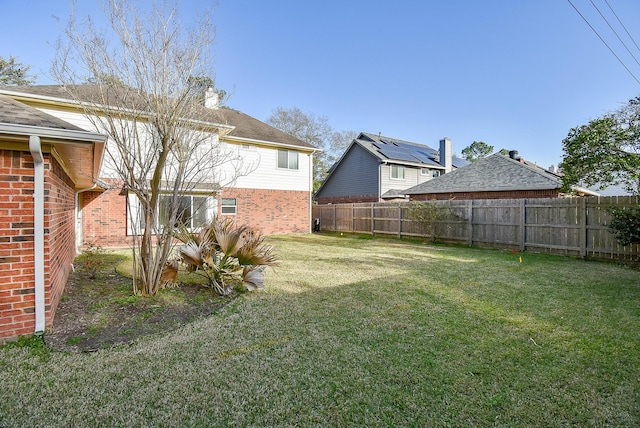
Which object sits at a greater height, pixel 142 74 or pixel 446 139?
pixel 446 139

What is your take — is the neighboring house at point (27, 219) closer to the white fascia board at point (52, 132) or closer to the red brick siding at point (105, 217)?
the white fascia board at point (52, 132)

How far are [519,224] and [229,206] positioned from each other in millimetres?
12092

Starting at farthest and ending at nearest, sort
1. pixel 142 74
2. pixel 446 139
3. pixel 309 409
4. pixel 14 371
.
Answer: pixel 446 139 < pixel 142 74 < pixel 14 371 < pixel 309 409

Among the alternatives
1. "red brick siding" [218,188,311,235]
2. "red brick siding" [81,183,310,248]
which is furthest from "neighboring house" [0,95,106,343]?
"red brick siding" [218,188,311,235]

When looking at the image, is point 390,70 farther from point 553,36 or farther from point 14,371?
point 14,371

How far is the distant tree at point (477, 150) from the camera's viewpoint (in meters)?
57.2

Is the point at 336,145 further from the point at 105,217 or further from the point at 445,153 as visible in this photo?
the point at 105,217

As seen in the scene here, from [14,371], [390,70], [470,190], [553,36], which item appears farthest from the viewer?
[390,70]

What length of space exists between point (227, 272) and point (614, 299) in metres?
6.63

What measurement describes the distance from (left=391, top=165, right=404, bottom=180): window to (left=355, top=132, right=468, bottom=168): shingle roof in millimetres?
517

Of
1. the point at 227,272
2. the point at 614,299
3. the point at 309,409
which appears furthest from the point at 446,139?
the point at 309,409

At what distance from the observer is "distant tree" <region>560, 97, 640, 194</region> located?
9.21 m

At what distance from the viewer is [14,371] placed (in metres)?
3.02

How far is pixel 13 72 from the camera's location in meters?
25.8
